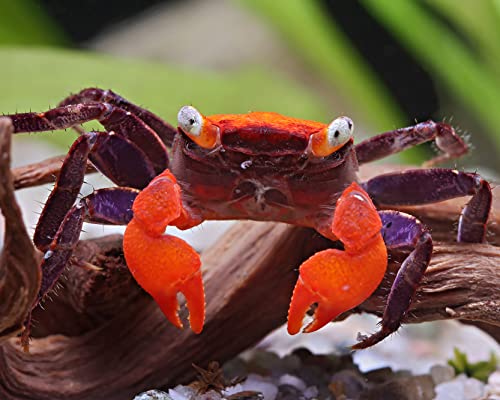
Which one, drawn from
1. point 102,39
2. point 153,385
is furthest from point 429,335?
point 102,39

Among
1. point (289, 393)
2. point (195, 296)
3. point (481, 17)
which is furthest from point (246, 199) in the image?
point (481, 17)

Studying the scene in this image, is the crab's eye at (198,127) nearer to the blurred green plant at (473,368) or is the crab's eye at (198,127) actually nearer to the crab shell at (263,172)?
the crab shell at (263,172)

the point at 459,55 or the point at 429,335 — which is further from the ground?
the point at 459,55

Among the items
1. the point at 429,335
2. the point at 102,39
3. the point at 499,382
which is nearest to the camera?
the point at 499,382

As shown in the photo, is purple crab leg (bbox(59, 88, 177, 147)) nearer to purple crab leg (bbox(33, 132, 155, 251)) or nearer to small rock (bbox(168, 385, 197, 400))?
purple crab leg (bbox(33, 132, 155, 251))

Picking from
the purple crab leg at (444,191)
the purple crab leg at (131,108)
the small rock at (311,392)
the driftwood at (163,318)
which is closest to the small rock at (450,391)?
the driftwood at (163,318)

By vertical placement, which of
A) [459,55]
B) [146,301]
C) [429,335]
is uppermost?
[459,55]

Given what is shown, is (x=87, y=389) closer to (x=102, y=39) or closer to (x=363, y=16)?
(x=363, y=16)
